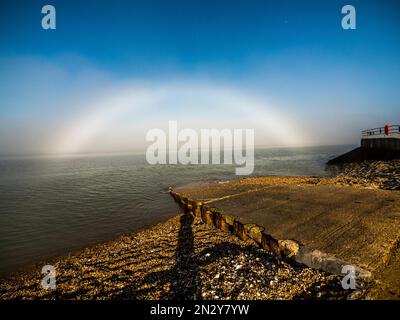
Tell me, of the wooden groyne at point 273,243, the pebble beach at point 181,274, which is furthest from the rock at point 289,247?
the pebble beach at point 181,274

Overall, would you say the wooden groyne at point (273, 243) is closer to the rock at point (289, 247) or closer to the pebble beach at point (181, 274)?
the rock at point (289, 247)

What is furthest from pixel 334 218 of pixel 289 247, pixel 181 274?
pixel 181 274

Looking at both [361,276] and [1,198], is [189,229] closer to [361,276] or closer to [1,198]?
[361,276]

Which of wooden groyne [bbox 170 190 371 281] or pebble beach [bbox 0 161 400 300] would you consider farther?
wooden groyne [bbox 170 190 371 281]

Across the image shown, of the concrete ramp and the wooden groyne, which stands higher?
the concrete ramp

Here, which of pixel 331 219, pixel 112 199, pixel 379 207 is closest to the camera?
pixel 331 219

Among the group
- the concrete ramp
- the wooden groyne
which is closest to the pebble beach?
the wooden groyne

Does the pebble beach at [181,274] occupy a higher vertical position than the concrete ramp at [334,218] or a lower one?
lower

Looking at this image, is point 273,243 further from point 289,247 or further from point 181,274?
point 181,274

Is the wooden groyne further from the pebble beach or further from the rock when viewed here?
the pebble beach
